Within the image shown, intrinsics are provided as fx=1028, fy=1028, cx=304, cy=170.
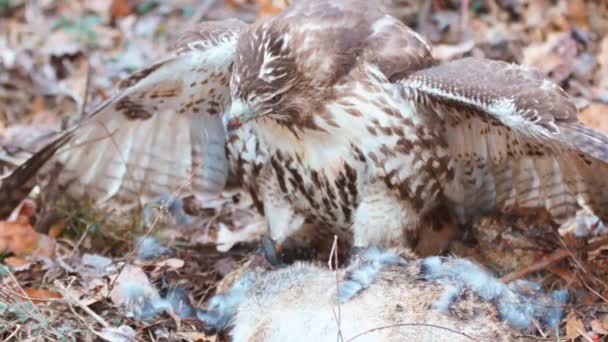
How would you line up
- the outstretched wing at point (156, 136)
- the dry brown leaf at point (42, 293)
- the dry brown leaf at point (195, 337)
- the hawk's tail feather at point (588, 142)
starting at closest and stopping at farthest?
the hawk's tail feather at point (588, 142) < the dry brown leaf at point (195, 337) < the dry brown leaf at point (42, 293) < the outstretched wing at point (156, 136)

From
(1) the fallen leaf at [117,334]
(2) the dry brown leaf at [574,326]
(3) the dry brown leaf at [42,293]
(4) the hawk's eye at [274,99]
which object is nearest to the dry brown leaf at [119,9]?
(3) the dry brown leaf at [42,293]

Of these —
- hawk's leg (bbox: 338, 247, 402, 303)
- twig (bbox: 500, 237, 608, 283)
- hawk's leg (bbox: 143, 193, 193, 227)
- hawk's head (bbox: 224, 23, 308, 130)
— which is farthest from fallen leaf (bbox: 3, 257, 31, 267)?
twig (bbox: 500, 237, 608, 283)

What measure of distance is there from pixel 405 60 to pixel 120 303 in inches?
60.8

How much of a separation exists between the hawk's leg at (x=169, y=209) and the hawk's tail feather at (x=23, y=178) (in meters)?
0.57

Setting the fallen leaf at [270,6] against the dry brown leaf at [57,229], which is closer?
the dry brown leaf at [57,229]

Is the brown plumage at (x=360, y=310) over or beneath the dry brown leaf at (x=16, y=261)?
over

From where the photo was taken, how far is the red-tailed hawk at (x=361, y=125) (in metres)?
3.96

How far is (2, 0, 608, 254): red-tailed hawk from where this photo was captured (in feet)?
13.0

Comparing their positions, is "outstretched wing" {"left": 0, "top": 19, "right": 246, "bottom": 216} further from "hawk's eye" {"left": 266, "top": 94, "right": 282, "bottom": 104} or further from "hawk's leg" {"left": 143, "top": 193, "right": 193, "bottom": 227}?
"hawk's eye" {"left": 266, "top": 94, "right": 282, "bottom": 104}

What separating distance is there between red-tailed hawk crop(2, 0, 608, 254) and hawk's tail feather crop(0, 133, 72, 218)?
11 millimetres

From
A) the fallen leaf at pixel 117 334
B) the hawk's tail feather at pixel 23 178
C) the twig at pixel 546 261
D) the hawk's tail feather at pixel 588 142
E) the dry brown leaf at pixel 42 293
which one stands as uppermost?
the hawk's tail feather at pixel 588 142

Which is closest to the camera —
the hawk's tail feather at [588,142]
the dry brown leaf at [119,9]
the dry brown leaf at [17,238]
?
the hawk's tail feather at [588,142]

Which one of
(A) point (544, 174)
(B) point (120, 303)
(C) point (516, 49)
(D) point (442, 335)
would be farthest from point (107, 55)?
(D) point (442, 335)

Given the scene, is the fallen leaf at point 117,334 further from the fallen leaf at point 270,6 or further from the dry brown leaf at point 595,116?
the fallen leaf at point 270,6
